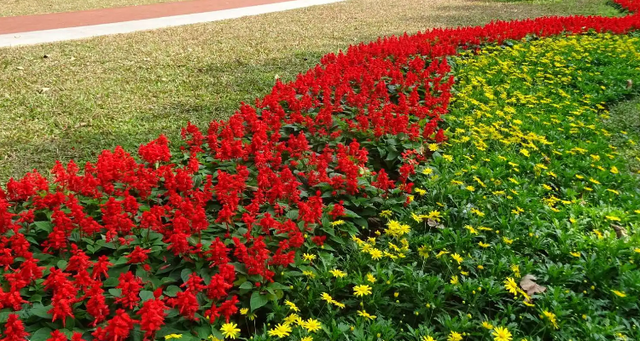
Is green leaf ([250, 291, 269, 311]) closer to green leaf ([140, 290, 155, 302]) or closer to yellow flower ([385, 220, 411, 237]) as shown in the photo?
green leaf ([140, 290, 155, 302])

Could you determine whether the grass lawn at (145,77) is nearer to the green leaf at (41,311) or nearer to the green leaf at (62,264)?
the green leaf at (62,264)

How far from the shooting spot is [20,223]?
258cm

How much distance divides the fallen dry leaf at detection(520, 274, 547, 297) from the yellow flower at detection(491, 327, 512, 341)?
41 cm

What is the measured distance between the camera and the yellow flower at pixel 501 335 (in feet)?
7.01

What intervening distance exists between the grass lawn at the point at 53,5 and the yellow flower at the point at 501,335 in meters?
11.9

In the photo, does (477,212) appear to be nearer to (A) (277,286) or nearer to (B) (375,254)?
(B) (375,254)

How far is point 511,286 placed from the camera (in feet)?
8.00

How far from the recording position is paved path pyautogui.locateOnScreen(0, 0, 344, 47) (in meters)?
8.66

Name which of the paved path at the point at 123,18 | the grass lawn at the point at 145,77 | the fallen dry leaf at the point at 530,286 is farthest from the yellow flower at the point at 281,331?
the paved path at the point at 123,18

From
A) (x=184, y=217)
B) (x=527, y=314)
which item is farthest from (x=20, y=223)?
(x=527, y=314)

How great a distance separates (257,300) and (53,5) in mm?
12518

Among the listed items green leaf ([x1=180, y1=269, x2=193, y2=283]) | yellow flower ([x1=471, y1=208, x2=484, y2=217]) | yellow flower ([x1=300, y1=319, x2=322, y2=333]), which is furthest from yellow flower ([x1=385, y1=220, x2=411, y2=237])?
green leaf ([x1=180, y1=269, x2=193, y2=283])

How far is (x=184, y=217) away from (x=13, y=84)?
4.47 metres

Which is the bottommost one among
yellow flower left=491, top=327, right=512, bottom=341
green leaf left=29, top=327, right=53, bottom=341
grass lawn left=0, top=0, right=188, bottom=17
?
yellow flower left=491, top=327, right=512, bottom=341
